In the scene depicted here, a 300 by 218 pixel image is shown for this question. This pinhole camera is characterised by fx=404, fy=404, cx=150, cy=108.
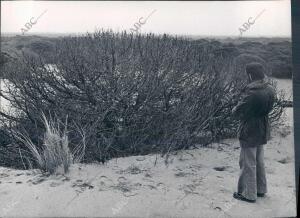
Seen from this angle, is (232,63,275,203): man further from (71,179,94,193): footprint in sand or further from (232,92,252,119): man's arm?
(71,179,94,193): footprint in sand

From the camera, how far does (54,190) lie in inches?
171

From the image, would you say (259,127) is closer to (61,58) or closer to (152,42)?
(152,42)

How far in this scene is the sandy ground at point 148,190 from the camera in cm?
425

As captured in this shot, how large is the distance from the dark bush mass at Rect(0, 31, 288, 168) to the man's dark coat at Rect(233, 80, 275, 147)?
97cm

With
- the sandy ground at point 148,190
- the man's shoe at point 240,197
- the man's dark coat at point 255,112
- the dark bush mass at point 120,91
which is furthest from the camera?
the dark bush mass at point 120,91

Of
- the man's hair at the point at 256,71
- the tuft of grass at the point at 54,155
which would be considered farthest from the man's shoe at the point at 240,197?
the tuft of grass at the point at 54,155

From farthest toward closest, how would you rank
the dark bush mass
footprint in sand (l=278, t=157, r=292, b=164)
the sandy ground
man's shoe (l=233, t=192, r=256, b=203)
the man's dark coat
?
footprint in sand (l=278, t=157, r=292, b=164), the dark bush mass, man's shoe (l=233, t=192, r=256, b=203), the man's dark coat, the sandy ground

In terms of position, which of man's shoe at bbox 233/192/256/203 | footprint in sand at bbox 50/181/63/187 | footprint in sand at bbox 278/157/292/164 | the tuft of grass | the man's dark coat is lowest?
man's shoe at bbox 233/192/256/203

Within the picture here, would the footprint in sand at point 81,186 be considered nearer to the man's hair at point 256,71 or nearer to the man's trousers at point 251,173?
the man's trousers at point 251,173

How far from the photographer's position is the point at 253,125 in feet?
14.6

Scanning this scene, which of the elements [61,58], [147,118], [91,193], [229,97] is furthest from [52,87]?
[229,97]

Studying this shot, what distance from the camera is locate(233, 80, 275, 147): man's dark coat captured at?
4.38m

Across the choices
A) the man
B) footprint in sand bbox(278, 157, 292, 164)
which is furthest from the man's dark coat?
footprint in sand bbox(278, 157, 292, 164)

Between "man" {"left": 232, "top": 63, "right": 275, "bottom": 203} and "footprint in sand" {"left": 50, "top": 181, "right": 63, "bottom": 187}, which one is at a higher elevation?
"man" {"left": 232, "top": 63, "right": 275, "bottom": 203}
